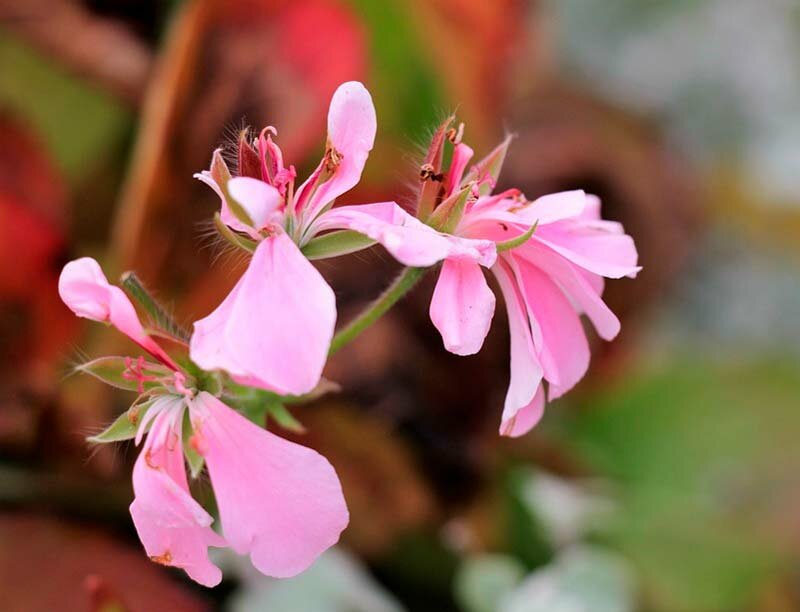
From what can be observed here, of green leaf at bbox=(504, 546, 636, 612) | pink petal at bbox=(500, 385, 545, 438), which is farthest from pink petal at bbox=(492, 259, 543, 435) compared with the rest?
green leaf at bbox=(504, 546, 636, 612)

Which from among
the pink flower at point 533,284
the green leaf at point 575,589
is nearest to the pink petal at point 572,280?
the pink flower at point 533,284

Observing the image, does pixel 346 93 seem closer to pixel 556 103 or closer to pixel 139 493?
pixel 139 493

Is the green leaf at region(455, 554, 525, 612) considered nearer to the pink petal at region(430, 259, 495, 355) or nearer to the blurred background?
the blurred background

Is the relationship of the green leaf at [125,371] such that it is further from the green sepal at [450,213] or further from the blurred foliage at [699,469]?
the blurred foliage at [699,469]

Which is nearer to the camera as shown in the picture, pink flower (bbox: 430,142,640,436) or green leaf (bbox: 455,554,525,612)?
pink flower (bbox: 430,142,640,436)

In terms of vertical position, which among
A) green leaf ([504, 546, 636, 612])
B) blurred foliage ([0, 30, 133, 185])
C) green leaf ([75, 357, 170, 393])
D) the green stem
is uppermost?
blurred foliage ([0, 30, 133, 185])

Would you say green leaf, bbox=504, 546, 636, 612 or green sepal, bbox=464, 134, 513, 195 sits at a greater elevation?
green sepal, bbox=464, 134, 513, 195

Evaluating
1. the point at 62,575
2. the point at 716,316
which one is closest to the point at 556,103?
the point at 716,316
